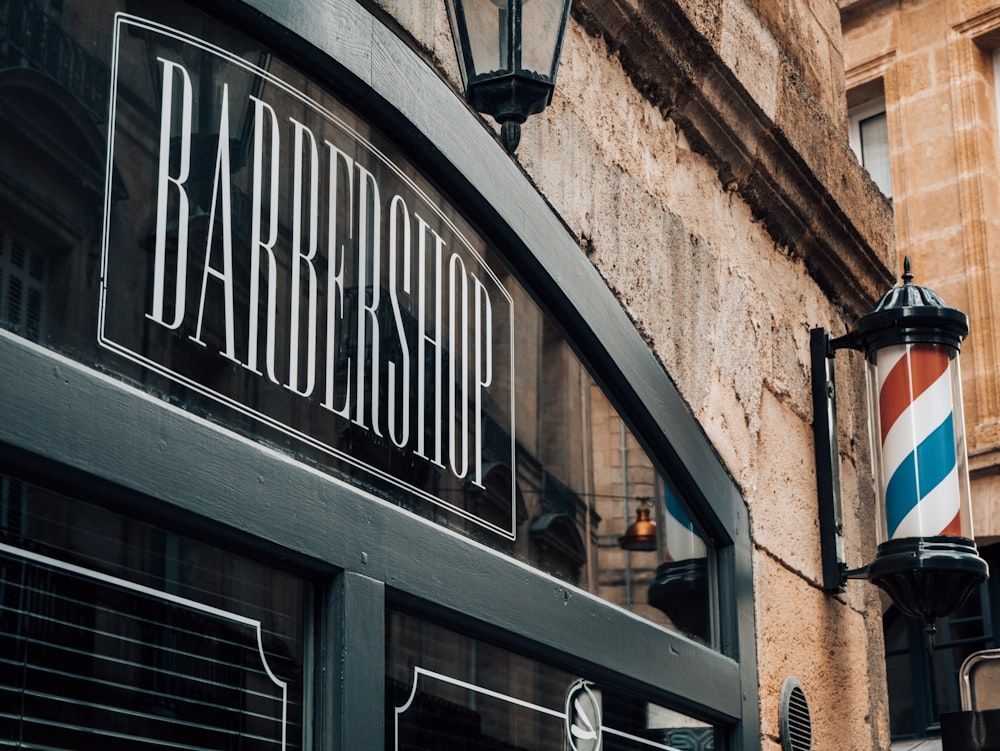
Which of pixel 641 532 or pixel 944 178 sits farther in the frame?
pixel 944 178

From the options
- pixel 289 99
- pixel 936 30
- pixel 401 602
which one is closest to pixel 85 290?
pixel 289 99

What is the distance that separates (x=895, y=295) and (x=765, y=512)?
73 cm

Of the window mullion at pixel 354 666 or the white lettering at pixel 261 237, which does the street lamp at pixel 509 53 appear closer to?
the white lettering at pixel 261 237

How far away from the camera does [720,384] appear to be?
13.7 ft

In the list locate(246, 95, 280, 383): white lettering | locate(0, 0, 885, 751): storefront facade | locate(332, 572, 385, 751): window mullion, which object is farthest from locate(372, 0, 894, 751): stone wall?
locate(332, 572, 385, 751): window mullion

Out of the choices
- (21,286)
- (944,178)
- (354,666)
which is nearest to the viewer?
(21,286)

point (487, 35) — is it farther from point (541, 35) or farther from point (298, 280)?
point (298, 280)

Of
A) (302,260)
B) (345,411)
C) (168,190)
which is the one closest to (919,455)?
(345,411)

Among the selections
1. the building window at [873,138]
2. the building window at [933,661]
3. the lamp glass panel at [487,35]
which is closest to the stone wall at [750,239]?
the lamp glass panel at [487,35]

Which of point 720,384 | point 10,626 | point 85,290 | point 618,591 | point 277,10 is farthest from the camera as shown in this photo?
point 720,384

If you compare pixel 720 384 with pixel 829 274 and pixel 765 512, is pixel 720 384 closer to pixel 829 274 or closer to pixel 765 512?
pixel 765 512

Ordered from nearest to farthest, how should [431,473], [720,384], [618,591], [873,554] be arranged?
[431,473]
[618,591]
[720,384]
[873,554]

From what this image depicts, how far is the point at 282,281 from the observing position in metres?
2.50

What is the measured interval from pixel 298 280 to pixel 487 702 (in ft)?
3.07
